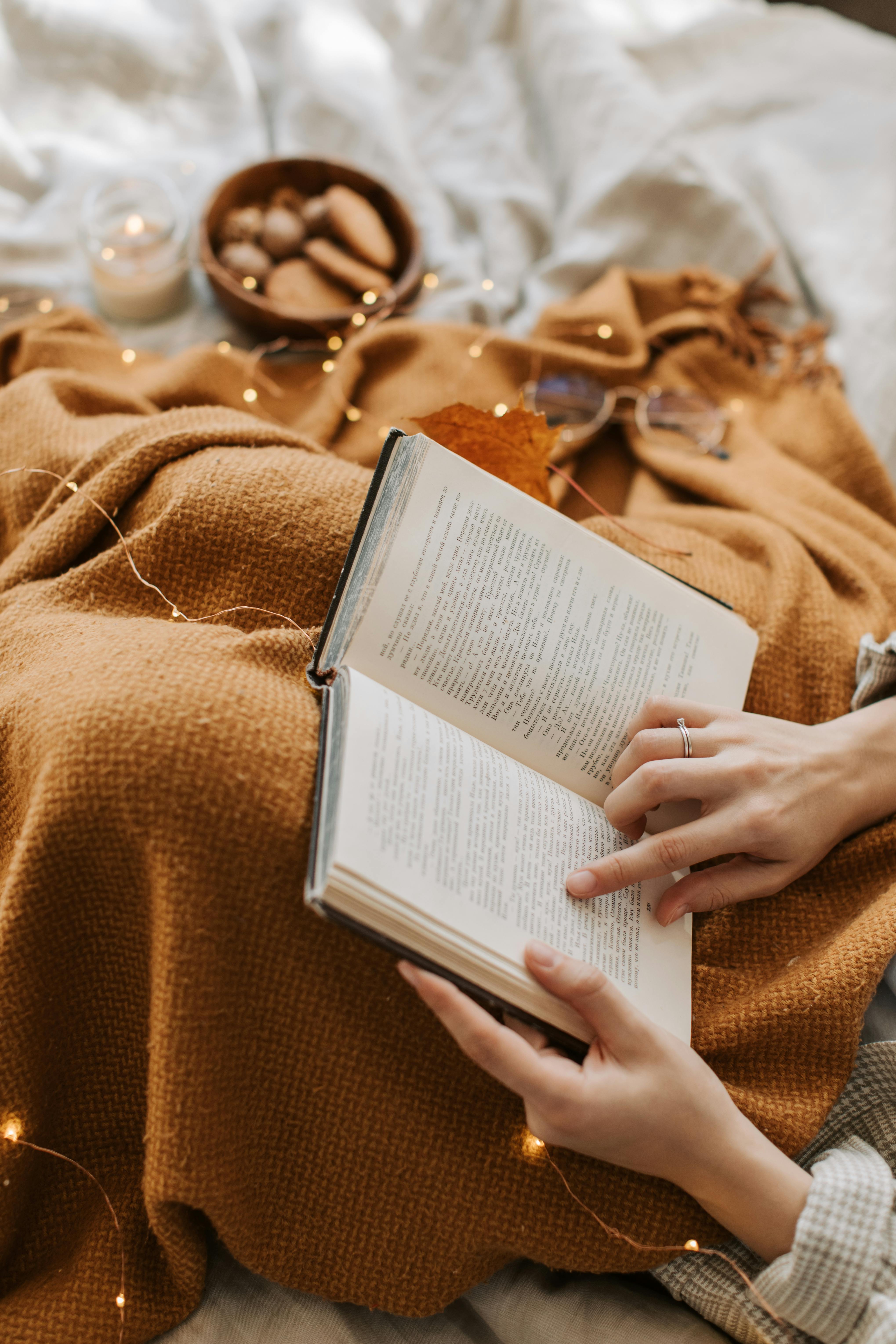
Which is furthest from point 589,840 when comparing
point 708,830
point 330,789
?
point 330,789

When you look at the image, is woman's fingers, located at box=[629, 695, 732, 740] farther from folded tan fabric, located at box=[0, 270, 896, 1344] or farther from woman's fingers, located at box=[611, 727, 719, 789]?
folded tan fabric, located at box=[0, 270, 896, 1344]

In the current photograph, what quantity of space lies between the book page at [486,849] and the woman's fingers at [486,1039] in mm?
31

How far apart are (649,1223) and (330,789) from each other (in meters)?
0.37

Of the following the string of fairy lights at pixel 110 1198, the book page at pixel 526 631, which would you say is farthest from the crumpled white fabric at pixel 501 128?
the book page at pixel 526 631

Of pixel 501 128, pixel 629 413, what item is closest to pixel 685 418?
pixel 629 413

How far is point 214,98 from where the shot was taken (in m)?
1.28

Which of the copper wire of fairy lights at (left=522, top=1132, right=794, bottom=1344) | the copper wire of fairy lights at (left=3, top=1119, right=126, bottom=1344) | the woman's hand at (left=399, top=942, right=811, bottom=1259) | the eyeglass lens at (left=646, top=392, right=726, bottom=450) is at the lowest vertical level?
the copper wire of fairy lights at (left=3, top=1119, right=126, bottom=1344)

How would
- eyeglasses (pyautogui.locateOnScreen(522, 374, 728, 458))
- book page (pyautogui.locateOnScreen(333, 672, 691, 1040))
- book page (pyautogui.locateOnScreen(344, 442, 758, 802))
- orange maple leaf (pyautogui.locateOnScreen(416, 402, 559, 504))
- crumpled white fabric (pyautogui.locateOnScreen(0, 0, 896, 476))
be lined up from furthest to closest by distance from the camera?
1. crumpled white fabric (pyautogui.locateOnScreen(0, 0, 896, 476))
2. eyeglasses (pyautogui.locateOnScreen(522, 374, 728, 458))
3. orange maple leaf (pyautogui.locateOnScreen(416, 402, 559, 504))
4. book page (pyautogui.locateOnScreen(344, 442, 758, 802))
5. book page (pyautogui.locateOnScreen(333, 672, 691, 1040))

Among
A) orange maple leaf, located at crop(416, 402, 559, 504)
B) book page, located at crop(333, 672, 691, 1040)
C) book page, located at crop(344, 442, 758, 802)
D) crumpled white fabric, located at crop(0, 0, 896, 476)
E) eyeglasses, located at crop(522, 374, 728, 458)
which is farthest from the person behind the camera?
crumpled white fabric, located at crop(0, 0, 896, 476)

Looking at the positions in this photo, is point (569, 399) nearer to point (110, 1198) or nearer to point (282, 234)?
point (282, 234)

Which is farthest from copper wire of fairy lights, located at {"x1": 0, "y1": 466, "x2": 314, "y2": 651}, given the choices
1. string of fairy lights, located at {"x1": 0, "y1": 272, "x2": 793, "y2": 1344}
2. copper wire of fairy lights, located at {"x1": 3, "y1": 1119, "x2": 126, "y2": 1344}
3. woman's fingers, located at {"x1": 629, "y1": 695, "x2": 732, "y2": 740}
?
copper wire of fairy lights, located at {"x1": 3, "y1": 1119, "x2": 126, "y2": 1344}

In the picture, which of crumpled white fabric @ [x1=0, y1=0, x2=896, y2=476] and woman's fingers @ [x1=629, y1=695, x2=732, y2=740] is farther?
crumpled white fabric @ [x1=0, y1=0, x2=896, y2=476]

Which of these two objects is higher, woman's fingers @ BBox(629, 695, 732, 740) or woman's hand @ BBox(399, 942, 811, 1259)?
woman's fingers @ BBox(629, 695, 732, 740)

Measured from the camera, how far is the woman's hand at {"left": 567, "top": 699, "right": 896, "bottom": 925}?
0.60m
